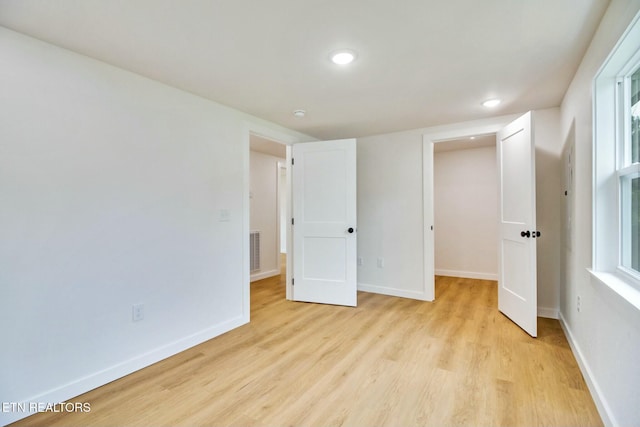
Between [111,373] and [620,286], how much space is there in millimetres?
2986

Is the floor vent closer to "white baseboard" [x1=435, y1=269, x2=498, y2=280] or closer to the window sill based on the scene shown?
"white baseboard" [x1=435, y1=269, x2=498, y2=280]

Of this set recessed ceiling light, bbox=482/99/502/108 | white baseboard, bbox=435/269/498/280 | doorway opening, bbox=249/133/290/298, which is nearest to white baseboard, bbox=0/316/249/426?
doorway opening, bbox=249/133/290/298

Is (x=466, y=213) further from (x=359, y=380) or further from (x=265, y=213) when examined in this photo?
(x=359, y=380)

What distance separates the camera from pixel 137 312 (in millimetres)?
2188

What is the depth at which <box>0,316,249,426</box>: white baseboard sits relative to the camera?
66.9 inches

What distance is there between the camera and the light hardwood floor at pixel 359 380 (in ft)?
5.43

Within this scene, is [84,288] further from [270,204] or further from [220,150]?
[270,204]

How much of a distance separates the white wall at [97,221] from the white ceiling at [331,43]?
224 millimetres

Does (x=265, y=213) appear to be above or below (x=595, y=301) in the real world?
above

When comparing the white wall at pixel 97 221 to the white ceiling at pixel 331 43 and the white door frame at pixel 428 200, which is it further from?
the white door frame at pixel 428 200

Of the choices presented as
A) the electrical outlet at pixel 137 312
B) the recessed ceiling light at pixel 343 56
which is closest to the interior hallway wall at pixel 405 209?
the recessed ceiling light at pixel 343 56

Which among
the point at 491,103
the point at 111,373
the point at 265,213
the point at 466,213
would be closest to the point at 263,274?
the point at 265,213

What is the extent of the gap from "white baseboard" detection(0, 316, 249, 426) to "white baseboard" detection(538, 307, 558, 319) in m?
3.24

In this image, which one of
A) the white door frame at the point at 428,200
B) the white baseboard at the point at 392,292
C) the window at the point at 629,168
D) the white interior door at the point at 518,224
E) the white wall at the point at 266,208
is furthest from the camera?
the white wall at the point at 266,208
